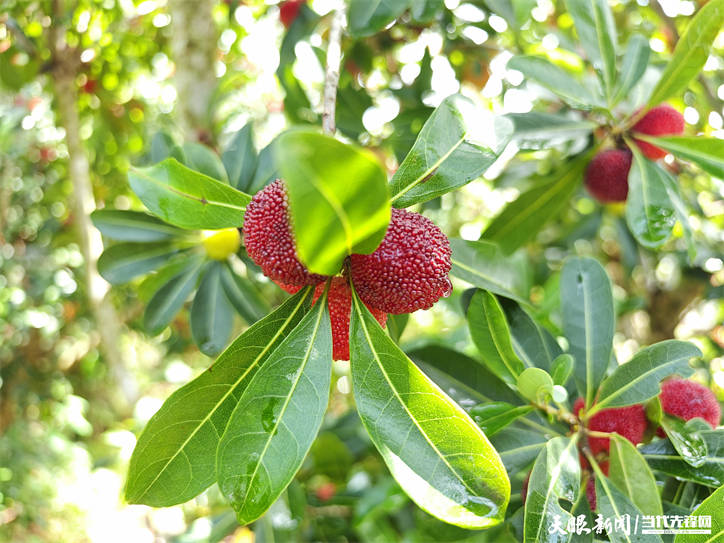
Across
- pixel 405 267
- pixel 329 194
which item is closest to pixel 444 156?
pixel 405 267

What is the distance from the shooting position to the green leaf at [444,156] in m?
0.61

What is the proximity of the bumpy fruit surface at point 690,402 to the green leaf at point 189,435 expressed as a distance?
1.92ft

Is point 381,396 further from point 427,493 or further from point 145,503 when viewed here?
point 145,503

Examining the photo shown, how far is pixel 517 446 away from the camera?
78cm

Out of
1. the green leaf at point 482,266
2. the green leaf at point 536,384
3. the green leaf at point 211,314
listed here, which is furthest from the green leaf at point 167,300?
the green leaf at point 536,384

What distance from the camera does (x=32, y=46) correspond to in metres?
1.46

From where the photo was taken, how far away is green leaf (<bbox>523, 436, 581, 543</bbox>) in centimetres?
60

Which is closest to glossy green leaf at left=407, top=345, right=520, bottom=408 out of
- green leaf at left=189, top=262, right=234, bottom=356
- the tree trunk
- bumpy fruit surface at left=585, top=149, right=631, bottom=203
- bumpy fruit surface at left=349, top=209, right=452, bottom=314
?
bumpy fruit surface at left=349, top=209, right=452, bottom=314

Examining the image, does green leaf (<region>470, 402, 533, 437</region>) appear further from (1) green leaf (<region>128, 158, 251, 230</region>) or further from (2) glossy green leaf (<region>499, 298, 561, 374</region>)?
(1) green leaf (<region>128, 158, 251, 230</region>)

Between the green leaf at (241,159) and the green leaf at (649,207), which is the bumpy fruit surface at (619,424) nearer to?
the green leaf at (649,207)

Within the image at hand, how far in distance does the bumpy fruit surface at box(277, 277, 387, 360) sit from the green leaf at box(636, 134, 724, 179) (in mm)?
560

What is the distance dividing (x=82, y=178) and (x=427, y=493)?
4.45ft

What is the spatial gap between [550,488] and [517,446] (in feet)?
0.50

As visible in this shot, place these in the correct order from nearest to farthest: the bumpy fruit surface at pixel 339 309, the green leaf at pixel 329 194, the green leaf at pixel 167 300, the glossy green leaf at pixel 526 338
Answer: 1. the green leaf at pixel 329 194
2. the bumpy fruit surface at pixel 339 309
3. the glossy green leaf at pixel 526 338
4. the green leaf at pixel 167 300
